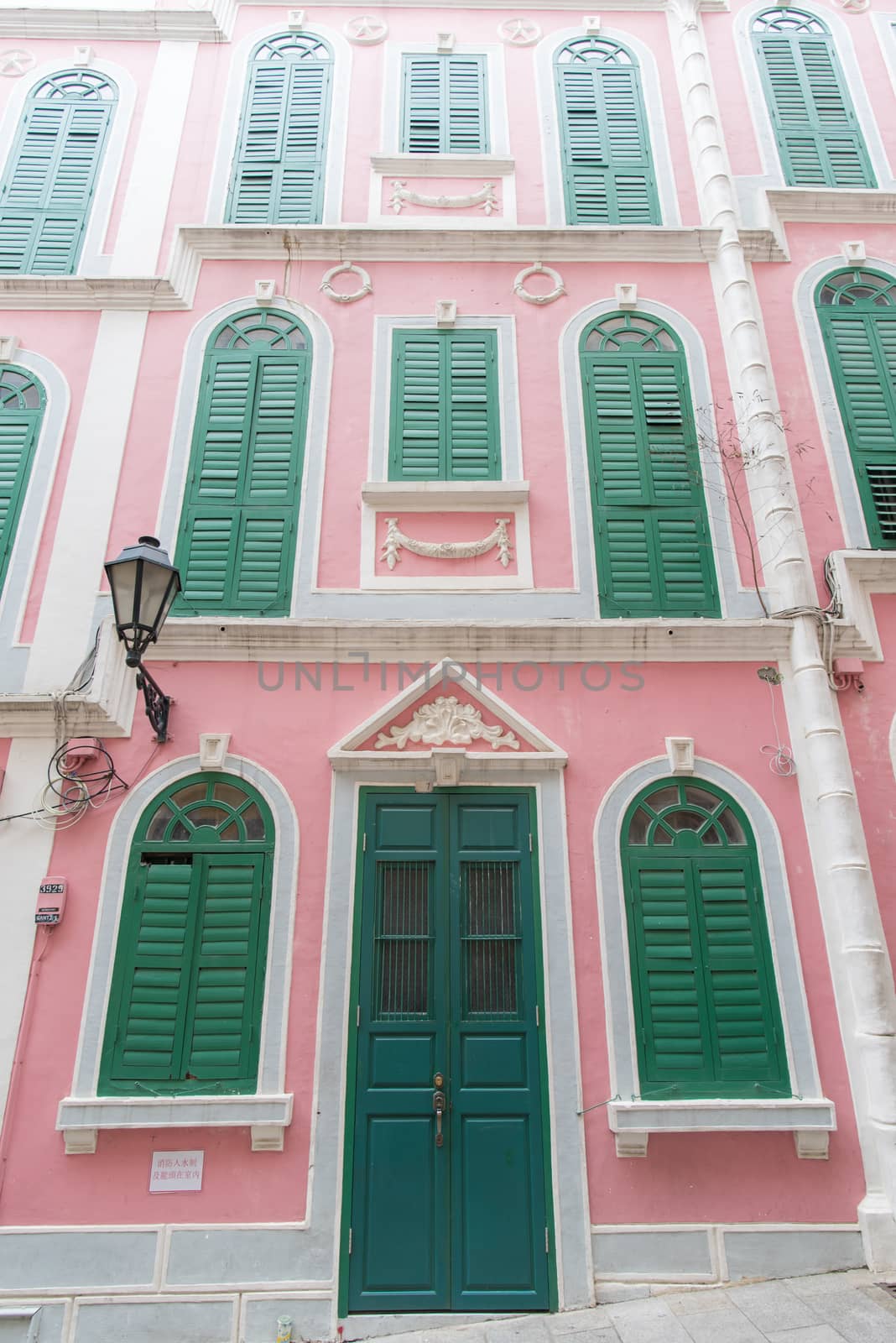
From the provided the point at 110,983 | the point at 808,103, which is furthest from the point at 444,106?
the point at 110,983

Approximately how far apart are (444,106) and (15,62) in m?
4.87

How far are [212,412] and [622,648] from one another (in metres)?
4.18

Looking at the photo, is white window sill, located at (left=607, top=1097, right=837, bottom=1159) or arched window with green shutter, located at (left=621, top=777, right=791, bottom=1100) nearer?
white window sill, located at (left=607, top=1097, right=837, bottom=1159)

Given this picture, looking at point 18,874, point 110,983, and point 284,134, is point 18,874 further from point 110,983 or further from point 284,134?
point 284,134

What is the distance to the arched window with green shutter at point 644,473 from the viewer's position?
727 cm

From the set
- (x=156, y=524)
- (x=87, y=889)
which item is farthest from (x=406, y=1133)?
(x=156, y=524)

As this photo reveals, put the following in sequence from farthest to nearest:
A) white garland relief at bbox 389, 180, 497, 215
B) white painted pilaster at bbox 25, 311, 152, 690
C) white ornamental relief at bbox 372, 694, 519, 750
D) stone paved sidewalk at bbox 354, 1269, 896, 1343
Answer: white garland relief at bbox 389, 180, 497, 215 < white painted pilaster at bbox 25, 311, 152, 690 < white ornamental relief at bbox 372, 694, 519, 750 < stone paved sidewalk at bbox 354, 1269, 896, 1343

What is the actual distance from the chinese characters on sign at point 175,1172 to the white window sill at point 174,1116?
18 cm

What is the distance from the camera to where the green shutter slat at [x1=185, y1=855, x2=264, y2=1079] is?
585 cm

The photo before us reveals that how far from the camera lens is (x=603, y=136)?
9539 millimetres

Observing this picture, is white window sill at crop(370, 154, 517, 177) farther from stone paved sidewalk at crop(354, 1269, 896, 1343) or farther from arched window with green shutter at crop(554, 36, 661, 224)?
stone paved sidewalk at crop(354, 1269, 896, 1343)

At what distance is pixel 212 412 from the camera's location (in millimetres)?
7922

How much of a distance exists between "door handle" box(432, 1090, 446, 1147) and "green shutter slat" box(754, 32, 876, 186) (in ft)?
30.5

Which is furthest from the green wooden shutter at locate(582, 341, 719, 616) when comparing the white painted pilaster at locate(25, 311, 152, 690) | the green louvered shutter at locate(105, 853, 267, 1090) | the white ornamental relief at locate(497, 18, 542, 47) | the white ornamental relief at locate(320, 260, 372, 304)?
the white ornamental relief at locate(497, 18, 542, 47)
